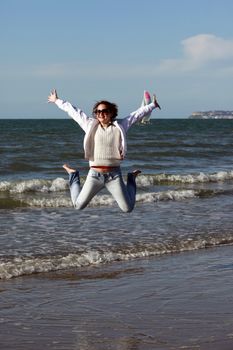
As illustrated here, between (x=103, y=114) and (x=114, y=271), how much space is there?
2.18 metres

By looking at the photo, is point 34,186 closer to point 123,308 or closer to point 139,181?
point 139,181

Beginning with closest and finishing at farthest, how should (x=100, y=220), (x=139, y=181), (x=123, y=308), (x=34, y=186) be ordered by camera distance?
(x=123, y=308) → (x=100, y=220) → (x=34, y=186) → (x=139, y=181)

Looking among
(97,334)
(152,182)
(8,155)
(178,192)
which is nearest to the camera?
(97,334)

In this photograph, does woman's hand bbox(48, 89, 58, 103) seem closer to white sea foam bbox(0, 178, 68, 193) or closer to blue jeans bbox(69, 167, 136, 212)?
blue jeans bbox(69, 167, 136, 212)

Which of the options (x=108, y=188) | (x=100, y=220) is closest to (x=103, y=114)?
(x=108, y=188)

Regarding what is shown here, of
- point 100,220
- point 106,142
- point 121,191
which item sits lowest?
point 100,220

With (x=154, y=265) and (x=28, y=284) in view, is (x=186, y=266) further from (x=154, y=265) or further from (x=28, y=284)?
(x=28, y=284)

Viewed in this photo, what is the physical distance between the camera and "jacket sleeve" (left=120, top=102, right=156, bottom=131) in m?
7.56

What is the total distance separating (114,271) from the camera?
8.41m

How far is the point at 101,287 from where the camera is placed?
24.4ft

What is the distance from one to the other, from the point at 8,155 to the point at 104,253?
19.5m

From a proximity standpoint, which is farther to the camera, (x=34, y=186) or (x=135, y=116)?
(x=34, y=186)

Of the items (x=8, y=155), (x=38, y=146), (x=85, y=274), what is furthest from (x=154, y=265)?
(x=38, y=146)

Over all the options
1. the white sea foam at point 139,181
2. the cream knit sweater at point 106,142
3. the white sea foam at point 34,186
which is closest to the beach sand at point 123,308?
the cream knit sweater at point 106,142
